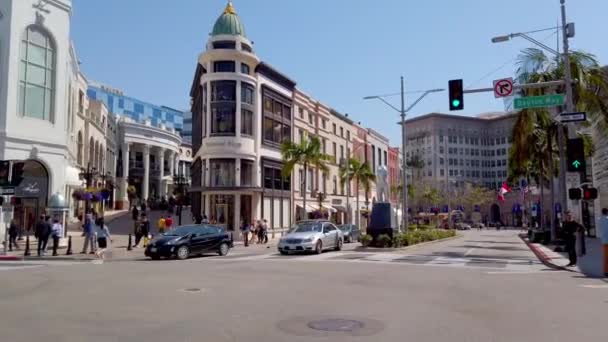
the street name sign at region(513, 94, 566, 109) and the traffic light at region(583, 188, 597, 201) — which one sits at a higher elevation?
the street name sign at region(513, 94, 566, 109)

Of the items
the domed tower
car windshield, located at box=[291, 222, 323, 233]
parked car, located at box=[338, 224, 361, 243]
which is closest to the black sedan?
car windshield, located at box=[291, 222, 323, 233]

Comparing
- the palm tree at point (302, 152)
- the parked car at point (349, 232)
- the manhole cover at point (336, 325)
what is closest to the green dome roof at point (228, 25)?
the palm tree at point (302, 152)

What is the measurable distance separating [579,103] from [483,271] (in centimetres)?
1236

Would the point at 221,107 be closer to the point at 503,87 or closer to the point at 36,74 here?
the point at 36,74

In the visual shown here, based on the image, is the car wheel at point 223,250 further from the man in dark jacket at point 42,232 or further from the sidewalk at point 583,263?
the sidewalk at point 583,263

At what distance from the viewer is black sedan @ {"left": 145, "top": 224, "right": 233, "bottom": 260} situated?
74.9ft

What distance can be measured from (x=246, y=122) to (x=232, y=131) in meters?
1.63

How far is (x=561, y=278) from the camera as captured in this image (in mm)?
15500

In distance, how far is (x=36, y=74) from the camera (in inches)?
1185

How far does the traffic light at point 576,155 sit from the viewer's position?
19.0m

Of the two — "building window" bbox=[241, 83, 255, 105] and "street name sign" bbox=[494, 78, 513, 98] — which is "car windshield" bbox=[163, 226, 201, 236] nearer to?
"street name sign" bbox=[494, 78, 513, 98]

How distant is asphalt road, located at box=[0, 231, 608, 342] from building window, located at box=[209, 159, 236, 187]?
1015 inches

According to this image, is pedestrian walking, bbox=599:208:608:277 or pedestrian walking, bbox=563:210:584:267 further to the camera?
pedestrian walking, bbox=563:210:584:267

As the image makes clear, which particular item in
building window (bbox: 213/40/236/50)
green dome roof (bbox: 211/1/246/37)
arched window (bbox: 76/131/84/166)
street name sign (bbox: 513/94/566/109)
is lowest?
street name sign (bbox: 513/94/566/109)
